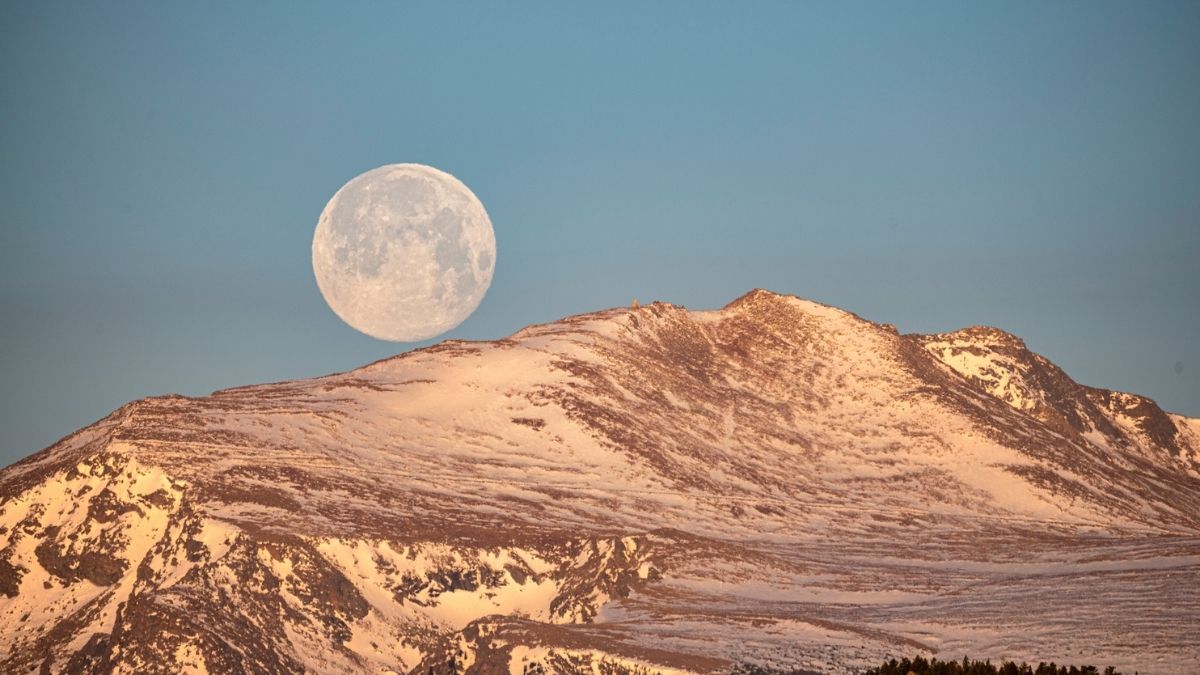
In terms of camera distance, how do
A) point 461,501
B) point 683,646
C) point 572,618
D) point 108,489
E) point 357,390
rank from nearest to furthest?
point 683,646
point 572,618
point 108,489
point 461,501
point 357,390

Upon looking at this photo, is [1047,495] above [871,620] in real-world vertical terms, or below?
above

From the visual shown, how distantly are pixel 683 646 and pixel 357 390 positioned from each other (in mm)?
79629

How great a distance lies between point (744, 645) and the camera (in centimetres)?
12119

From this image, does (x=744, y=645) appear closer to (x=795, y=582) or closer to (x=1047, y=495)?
(x=795, y=582)

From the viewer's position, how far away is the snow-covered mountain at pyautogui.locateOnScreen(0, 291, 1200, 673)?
123 meters

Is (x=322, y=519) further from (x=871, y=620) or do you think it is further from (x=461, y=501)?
(x=871, y=620)

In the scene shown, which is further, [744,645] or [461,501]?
[461,501]

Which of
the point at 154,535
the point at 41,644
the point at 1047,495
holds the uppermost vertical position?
the point at 1047,495

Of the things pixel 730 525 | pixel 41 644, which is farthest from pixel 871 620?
pixel 41 644

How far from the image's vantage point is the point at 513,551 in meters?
142

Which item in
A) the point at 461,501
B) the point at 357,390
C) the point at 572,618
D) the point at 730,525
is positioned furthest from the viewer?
the point at 357,390

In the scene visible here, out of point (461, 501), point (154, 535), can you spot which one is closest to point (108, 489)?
point (154, 535)

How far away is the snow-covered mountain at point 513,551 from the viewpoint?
122875mm

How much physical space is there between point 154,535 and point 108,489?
7.25m
